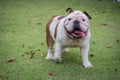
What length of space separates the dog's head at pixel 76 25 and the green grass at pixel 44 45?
24.5 inches

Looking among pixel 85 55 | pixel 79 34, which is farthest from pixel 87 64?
pixel 79 34

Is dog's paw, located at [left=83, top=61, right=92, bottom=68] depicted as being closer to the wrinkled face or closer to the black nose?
the wrinkled face

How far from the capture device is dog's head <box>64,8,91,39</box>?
470 cm

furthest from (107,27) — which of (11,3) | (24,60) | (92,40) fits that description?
(11,3)

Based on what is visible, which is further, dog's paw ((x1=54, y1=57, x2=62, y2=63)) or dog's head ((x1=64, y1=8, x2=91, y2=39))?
dog's paw ((x1=54, y1=57, x2=62, y2=63))

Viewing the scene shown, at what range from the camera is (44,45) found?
21.9 feet

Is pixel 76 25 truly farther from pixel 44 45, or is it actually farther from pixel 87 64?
pixel 44 45

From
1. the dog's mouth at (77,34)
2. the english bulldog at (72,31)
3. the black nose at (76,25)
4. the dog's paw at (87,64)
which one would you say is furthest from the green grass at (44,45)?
the black nose at (76,25)

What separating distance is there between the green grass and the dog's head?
0.62 m

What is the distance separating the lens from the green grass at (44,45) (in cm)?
486

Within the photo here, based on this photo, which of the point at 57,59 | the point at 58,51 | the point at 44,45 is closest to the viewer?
the point at 58,51

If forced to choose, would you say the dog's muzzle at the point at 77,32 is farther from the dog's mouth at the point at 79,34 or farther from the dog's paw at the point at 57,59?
the dog's paw at the point at 57,59

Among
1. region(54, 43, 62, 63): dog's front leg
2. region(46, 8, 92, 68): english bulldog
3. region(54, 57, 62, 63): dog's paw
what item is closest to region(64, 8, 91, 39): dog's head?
region(46, 8, 92, 68): english bulldog

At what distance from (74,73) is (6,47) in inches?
83.7
